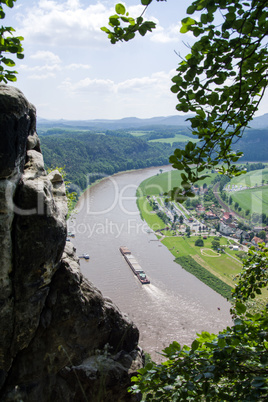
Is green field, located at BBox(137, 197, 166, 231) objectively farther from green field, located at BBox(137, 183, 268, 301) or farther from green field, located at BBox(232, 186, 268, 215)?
green field, located at BBox(232, 186, 268, 215)

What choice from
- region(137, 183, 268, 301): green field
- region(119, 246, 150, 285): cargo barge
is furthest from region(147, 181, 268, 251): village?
region(119, 246, 150, 285): cargo barge

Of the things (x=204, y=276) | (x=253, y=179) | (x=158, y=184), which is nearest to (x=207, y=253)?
(x=204, y=276)

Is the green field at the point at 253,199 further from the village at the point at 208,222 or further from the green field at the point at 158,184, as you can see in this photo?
the green field at the point at 158,184

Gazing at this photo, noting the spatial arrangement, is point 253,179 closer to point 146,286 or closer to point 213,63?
point 146,286

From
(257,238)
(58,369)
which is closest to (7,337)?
(58,369)

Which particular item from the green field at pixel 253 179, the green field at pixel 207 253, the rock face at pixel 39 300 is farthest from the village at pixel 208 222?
the rock face at pixel 39 300
